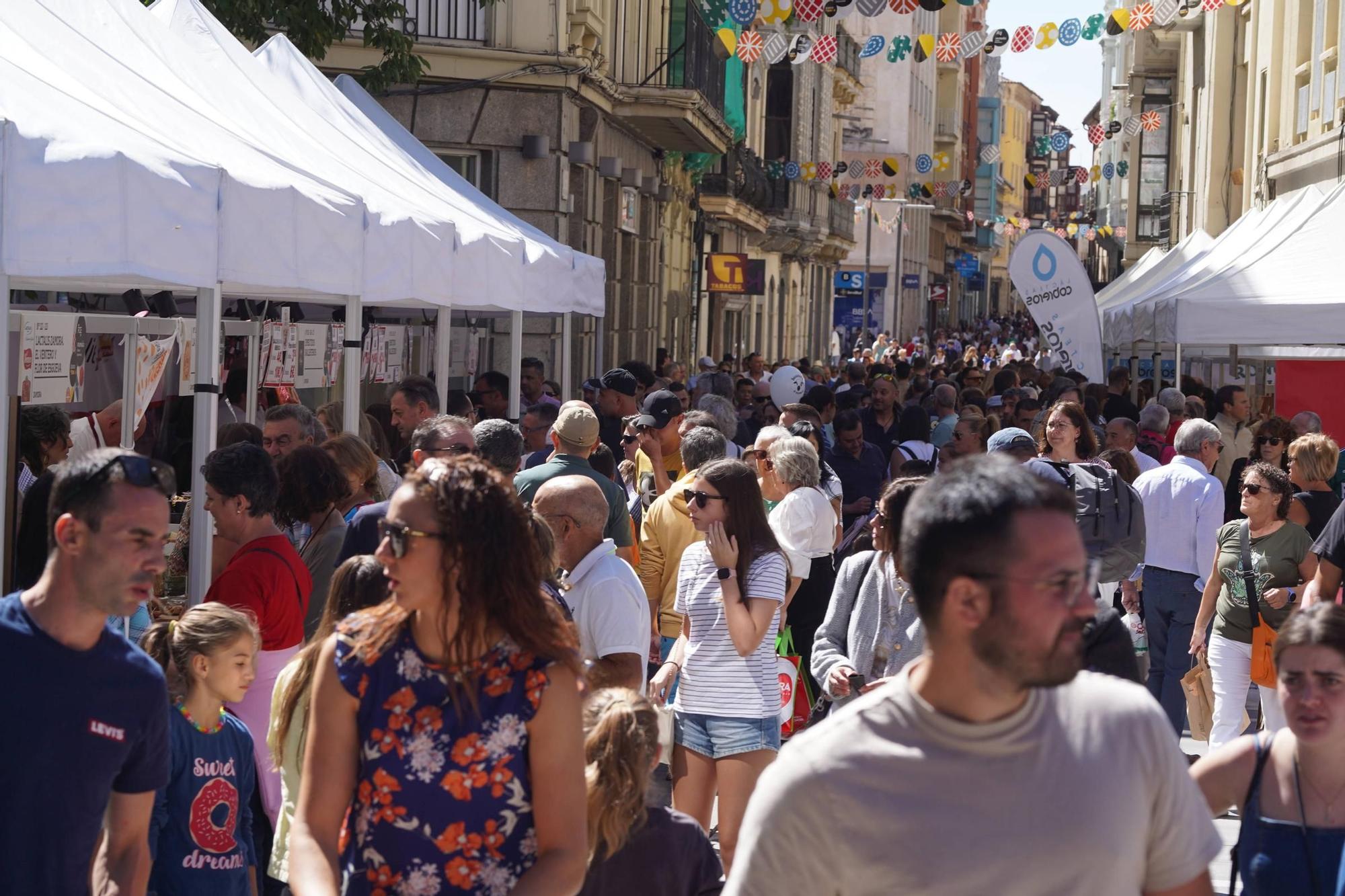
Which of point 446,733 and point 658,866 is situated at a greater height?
point 446,733

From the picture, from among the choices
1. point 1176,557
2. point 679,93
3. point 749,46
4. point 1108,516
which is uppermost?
point 749,46

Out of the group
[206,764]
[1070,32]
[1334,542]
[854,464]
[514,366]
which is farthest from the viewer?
[1070,32]

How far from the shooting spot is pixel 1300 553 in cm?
728

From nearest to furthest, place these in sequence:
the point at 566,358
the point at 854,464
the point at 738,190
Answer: the point at 854,464, the point at 566,358, the point at 738,190

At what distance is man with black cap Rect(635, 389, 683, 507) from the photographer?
28.5ft

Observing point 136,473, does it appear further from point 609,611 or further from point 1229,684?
point 1229,684

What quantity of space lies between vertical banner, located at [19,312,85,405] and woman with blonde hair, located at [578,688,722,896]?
3354 mm

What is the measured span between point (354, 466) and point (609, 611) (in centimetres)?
165

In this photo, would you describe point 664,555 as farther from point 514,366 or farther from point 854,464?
point 514,366

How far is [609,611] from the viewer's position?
486 centimetres

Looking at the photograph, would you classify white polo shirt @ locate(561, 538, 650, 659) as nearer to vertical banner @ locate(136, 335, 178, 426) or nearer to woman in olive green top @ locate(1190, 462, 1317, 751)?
vertical banner @ locate(136, 335, 178, 426)

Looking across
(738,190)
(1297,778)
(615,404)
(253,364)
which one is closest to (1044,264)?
(615,404)

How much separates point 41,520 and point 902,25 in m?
66.9

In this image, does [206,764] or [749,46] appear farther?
[749,46]
